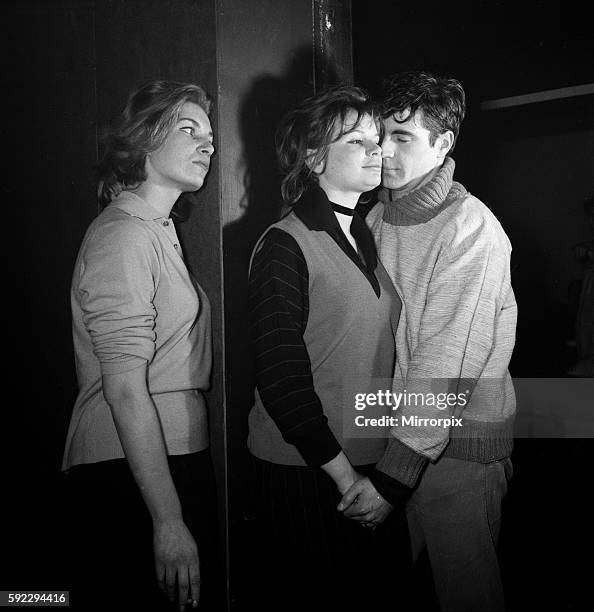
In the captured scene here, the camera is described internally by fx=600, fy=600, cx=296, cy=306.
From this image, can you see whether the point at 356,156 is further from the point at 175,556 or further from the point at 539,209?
the point at 175,556

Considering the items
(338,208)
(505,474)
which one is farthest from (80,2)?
(505,474)

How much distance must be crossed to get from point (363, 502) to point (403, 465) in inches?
3.8

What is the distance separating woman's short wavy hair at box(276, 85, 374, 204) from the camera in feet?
3.72

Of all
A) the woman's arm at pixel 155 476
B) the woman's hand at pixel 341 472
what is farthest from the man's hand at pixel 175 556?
the woman's hand at pixel 341 472

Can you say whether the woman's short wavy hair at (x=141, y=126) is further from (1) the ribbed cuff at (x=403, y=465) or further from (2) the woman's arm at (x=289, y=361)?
(1) the ribbed cuff at (x=403, y=465)

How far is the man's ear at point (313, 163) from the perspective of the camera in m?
1.14

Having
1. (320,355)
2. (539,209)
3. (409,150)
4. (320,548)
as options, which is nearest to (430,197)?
(409,150)

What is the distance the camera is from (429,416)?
108 centimetres

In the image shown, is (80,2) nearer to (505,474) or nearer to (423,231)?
(423,231)

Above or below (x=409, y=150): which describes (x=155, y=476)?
below

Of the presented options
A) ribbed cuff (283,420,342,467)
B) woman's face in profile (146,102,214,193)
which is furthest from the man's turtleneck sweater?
woman's face in profile (146,102,214,193)

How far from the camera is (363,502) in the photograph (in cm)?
107

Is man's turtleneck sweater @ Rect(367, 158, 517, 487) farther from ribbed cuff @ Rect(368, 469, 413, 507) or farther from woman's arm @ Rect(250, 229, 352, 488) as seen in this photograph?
woman's arm @ Rect(250, 229, 352, 488)

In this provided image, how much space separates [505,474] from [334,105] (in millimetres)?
778
